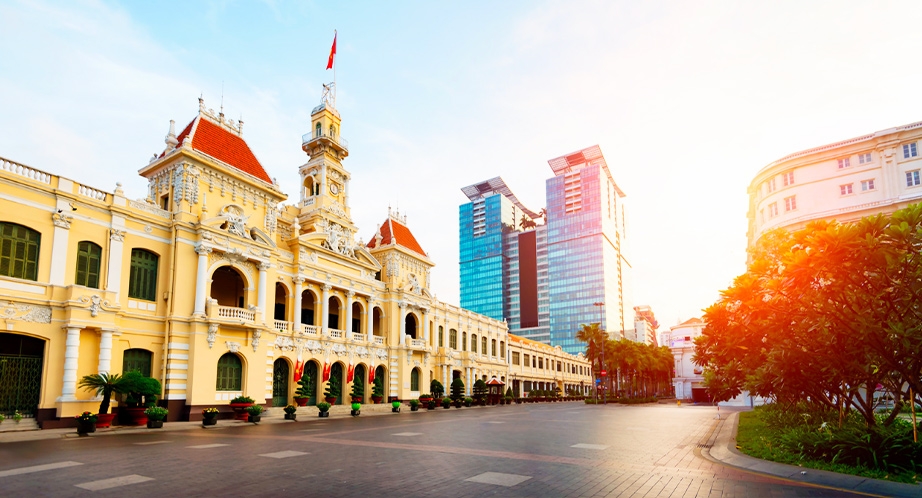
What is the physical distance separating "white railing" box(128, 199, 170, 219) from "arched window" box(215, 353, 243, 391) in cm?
895

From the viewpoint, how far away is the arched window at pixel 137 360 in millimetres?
29969

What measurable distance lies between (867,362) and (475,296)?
581 feet

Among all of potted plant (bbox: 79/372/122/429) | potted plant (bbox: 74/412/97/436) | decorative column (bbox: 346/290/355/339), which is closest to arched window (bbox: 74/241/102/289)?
potted plant (bbox: 79/372/122/429)

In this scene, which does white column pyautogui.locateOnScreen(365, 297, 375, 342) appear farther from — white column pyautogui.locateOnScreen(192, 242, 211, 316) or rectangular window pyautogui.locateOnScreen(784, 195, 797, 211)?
rectangular window pyautogui.locateOnScreen(784, 195, 797, 211)

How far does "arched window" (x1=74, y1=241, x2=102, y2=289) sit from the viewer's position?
92.1ft

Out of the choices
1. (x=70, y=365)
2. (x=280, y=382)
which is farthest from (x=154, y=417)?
(x=280, y=382)

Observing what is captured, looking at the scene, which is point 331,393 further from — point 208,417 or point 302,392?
point 208,417

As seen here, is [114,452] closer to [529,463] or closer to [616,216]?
[529,463]

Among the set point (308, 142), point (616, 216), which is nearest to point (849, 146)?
point (308, 142)

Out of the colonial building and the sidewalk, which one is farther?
the colonial building

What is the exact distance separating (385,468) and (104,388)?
19.3m

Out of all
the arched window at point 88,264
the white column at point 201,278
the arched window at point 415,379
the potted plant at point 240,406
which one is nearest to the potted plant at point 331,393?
the potted plant at point 240,406

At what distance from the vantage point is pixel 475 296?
189m

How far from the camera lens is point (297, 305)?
136 ft
